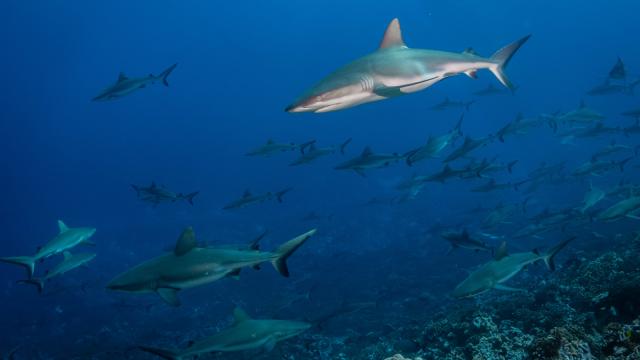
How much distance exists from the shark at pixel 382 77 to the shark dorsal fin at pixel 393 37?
0.05 meters

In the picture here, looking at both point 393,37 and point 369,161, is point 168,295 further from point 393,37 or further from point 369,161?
point 369,161

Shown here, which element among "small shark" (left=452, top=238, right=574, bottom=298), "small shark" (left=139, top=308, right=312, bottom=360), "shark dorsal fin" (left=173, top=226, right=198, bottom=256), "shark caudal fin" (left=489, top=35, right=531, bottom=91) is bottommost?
"small shark" (left=139, top=308, right=312, bottom=360)

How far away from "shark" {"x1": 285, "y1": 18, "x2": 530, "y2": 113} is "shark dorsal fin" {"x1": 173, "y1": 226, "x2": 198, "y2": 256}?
243 centimetres

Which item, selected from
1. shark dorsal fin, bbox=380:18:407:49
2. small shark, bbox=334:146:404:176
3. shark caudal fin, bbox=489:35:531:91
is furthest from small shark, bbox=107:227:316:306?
small shark, bbox=334:146:404:176

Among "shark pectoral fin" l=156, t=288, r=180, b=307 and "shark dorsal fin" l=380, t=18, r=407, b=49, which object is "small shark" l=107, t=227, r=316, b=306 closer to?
"shark pectoral fin" l=156, t=288, r=180, b=307

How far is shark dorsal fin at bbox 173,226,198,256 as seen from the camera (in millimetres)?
5703

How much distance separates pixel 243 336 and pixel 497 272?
12.7 ft

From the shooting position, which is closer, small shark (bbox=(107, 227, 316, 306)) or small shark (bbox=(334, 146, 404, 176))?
small shark (bbox=(107, 227, 316, 306))

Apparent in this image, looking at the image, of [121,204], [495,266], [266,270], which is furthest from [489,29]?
[495,266]

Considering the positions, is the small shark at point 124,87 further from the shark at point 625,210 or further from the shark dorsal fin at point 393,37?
the shark at point 625,210

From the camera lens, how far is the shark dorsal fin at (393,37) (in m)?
5.35

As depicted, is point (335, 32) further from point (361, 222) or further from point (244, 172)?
point (361, 222)

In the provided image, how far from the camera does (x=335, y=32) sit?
17588 centimetres

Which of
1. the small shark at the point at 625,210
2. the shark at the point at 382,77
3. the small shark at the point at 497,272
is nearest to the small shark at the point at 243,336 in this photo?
the small shark at the point at 497,272
